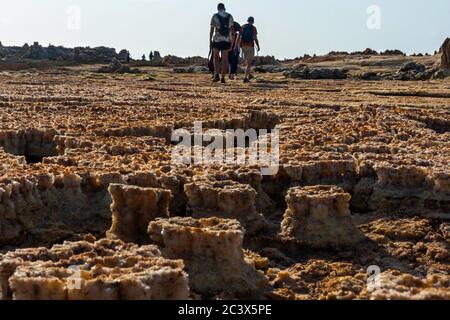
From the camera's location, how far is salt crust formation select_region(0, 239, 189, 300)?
217cm

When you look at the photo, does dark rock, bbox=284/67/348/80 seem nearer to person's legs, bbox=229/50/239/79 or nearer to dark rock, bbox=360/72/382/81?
dark rock, bbox=360/72/382/81

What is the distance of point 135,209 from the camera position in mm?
3410

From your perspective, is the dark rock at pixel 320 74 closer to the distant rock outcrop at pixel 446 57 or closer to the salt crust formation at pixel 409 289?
the distant rock outcrop at pixel 446 57

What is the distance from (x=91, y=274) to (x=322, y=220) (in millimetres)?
1449

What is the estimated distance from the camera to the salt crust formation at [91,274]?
7.13 ft

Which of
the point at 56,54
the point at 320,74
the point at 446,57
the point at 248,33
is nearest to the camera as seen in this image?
the point at 248,33

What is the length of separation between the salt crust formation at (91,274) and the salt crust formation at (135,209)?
0.72 meters

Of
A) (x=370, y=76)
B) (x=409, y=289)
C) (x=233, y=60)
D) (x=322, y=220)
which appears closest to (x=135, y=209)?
(x=322, y=220)

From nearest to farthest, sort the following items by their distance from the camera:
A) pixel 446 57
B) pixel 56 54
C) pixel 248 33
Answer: pixel 248 33 → pixel 446 57 → pixel 56 54

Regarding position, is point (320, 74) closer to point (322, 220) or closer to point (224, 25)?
point (224, 25)

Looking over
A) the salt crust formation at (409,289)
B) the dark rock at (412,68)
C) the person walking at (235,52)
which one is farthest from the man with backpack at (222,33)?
the salt crust formation at (409,289)

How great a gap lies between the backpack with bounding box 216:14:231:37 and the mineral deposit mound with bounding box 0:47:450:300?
6805 mm

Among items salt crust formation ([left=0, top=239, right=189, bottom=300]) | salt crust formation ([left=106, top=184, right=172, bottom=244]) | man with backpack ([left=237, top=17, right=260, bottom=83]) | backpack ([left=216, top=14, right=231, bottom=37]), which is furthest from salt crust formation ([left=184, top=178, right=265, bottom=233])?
man with backpack ([left=237, top=17, right=260, bottom=83])
